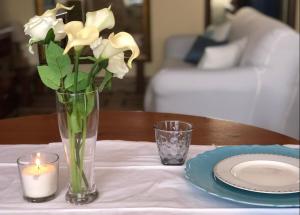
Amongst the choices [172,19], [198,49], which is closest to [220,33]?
[198,49]

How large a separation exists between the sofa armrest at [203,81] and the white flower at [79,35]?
178cm

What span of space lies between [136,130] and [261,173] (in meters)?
0.49

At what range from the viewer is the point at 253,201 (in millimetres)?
924

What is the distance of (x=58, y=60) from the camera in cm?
90

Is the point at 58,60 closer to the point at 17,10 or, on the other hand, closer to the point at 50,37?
the point at 50,37

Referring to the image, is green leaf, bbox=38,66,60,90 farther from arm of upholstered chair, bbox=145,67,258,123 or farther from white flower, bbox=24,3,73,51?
arm of upholstered chair, bbox=145,67,258,123

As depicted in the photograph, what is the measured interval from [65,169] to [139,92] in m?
3.72

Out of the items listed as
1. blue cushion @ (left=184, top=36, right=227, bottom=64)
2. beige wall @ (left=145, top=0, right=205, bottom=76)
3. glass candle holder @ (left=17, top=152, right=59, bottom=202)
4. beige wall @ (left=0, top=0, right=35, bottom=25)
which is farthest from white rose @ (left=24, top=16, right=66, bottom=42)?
beige wall @ (left=0, top=0, right=35, bottom=25)

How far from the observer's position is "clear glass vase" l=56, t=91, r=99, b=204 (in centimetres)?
92

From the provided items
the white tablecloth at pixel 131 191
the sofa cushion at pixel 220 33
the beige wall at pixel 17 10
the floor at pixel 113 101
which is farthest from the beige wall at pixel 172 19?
Result: the white tablecloth at pixel 131 191

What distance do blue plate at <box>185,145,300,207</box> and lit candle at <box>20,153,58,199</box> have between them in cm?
28

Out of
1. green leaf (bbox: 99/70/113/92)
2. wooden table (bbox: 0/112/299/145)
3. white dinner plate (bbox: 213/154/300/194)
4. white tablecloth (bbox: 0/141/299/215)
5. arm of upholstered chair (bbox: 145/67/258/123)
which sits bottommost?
arm of upholstered chair (bbox: 145/67/258/123)

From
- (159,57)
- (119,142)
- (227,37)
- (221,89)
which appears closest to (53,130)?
(119,142)

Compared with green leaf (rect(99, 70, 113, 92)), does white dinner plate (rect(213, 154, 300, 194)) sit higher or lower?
lower
